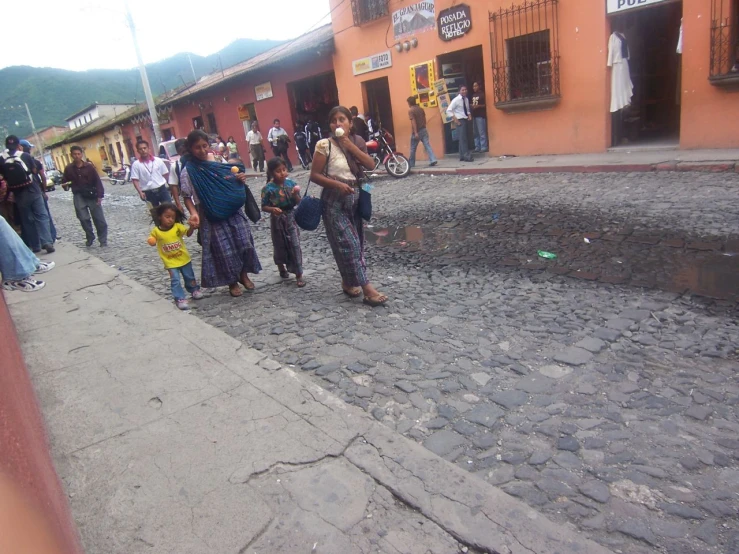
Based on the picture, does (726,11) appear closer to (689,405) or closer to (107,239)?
(689,405)

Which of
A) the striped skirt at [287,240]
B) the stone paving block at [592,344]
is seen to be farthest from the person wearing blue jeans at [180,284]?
the stone paving block at [592,344]

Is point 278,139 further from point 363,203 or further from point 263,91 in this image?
point 363,203

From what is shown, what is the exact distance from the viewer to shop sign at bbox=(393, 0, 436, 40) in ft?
43.7

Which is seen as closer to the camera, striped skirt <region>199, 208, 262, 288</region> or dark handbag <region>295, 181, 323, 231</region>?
dark handbag <region>295, 181, 323, 231</region>

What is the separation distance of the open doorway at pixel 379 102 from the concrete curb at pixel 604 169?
459 cm

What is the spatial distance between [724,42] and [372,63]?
29.8 ft

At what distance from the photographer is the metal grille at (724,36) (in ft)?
28.4

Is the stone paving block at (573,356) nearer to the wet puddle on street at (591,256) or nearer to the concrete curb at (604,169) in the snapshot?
the wet puddle on street at (591,256)

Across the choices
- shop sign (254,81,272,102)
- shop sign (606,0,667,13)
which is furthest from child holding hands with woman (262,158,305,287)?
shop sign (254,81,272,102)

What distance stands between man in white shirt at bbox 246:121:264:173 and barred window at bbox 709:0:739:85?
564 inches

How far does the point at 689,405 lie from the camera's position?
9.30ft

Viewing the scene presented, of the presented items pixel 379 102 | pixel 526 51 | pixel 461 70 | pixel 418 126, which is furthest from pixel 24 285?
pixel 379 102

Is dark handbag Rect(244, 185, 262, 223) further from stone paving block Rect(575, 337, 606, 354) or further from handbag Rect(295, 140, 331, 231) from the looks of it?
stone paving block Rect(575, 337, 606, 354)

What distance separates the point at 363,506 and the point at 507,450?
30.7 inches
